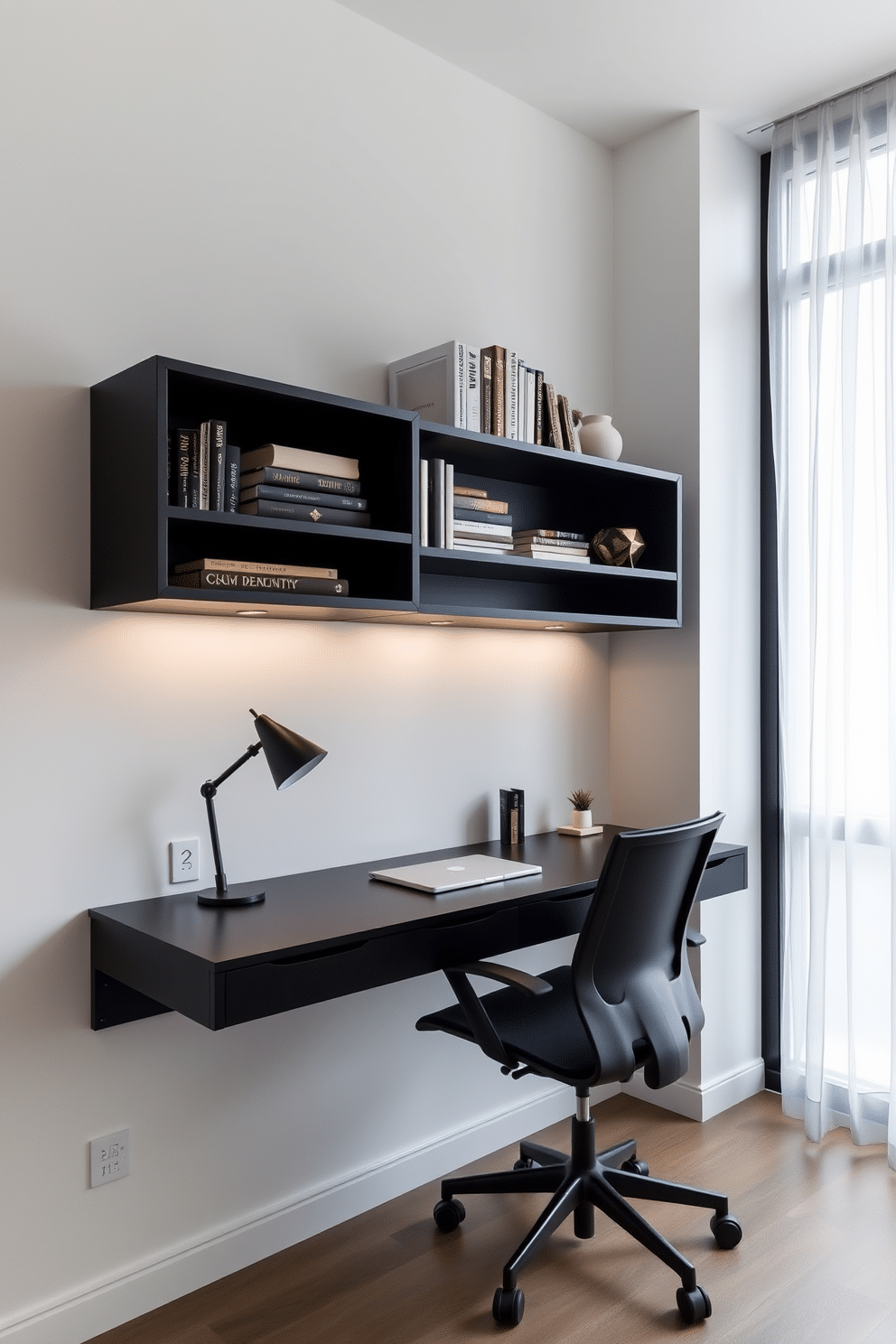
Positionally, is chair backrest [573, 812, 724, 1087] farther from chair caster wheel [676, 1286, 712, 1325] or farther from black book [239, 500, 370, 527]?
black book [239, 500, 370, 527]

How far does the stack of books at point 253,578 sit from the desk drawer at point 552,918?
0.84 meters

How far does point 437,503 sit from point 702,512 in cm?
107

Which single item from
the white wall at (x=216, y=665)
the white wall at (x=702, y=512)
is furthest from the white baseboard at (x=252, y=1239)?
the white wall at (x=702, y=512)

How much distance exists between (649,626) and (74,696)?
1615mm

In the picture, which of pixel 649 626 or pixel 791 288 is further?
pixel 791 288

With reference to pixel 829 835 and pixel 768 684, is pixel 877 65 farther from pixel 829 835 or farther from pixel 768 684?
pixel 829 835

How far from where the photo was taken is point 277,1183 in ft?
7.72

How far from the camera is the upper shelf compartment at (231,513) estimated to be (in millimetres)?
1874

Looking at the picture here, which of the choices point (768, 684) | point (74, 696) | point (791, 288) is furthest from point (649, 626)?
point (74, 696)

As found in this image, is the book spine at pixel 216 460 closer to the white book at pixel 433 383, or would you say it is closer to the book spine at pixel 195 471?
the book spine at pixel 195 471

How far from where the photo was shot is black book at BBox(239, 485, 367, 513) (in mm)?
2062

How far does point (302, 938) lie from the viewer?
1.86 metres

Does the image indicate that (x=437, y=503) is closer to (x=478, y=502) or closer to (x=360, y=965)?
(x=478, y=502)


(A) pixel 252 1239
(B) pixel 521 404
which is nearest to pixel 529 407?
(B) pixel 521 404
